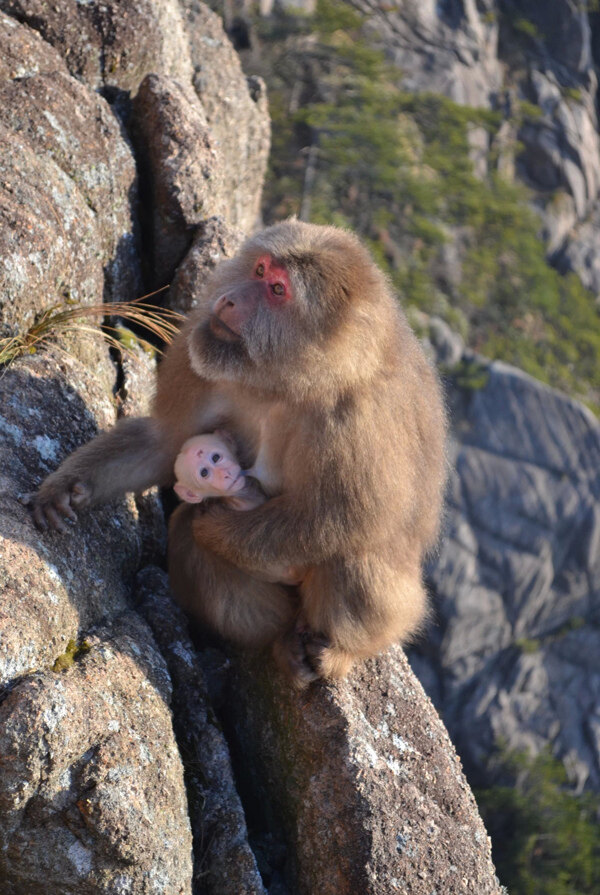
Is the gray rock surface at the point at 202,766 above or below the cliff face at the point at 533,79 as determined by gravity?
above

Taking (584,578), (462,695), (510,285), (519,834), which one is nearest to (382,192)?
(510,285)

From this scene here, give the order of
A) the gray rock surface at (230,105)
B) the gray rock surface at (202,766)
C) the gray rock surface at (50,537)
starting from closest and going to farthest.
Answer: the gray rock surface at (50,537)
the gray rock surface at (202,766)
the gray rock surface at (230,105)

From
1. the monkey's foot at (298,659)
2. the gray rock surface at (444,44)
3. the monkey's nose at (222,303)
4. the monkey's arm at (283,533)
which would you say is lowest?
the gray rock surface at (444,44)

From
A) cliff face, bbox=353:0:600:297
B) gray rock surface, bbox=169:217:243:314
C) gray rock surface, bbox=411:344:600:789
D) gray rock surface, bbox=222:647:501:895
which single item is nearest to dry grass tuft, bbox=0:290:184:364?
gray rock surface, bbox=169:217:243:314

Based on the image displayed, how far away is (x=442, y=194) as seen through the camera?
2364 cm

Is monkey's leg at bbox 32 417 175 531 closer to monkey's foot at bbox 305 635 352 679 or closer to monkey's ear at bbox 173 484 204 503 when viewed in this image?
monkey's ear at bbox 173 484 204 503

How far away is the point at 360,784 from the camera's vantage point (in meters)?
3.37

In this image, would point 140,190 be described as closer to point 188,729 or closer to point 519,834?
point 188,729

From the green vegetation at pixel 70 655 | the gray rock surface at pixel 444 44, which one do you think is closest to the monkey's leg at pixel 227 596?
the green vegetation at pixel 70 655

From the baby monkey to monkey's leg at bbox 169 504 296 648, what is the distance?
0.30ft

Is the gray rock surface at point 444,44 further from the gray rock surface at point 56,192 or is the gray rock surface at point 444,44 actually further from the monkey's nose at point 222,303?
the monkey's nose at point 222,303

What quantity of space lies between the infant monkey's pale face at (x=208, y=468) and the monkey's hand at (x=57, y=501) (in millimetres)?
387

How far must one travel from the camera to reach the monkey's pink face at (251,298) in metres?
3.14

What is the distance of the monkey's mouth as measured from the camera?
10.3ft
